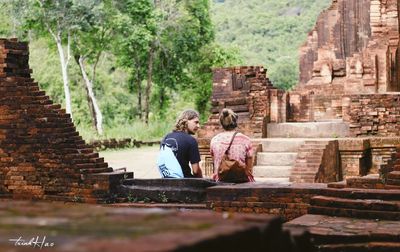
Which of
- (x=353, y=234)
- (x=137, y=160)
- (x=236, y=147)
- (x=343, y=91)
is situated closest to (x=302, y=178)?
(x=236, y=147)

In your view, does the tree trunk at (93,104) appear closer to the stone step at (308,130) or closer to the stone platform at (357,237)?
the stone step at (308,130)

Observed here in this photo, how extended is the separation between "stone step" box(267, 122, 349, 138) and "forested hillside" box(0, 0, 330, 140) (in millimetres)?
10912

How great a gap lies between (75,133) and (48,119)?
35cm

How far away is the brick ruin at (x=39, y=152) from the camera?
7.62 metres

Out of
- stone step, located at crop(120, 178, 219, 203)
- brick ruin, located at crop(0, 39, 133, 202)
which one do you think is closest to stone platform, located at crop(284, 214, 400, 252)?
stone step, located at crop(120, 178, 219, 203)

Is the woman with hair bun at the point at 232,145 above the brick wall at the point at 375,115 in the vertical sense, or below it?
below

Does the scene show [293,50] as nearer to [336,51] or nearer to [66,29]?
[66,29]

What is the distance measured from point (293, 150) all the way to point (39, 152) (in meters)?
5.63

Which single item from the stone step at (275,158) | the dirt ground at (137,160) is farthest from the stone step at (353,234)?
the dirt ground at (137,160)

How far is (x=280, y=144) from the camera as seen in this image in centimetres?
1231

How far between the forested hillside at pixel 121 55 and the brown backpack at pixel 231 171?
53.8 feet

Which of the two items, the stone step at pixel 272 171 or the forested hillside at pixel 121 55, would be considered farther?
the forested hillside at pixel 121 55

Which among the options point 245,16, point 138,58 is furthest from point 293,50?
point 138,58

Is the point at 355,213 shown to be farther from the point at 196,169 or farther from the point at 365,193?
the point at 196,169
